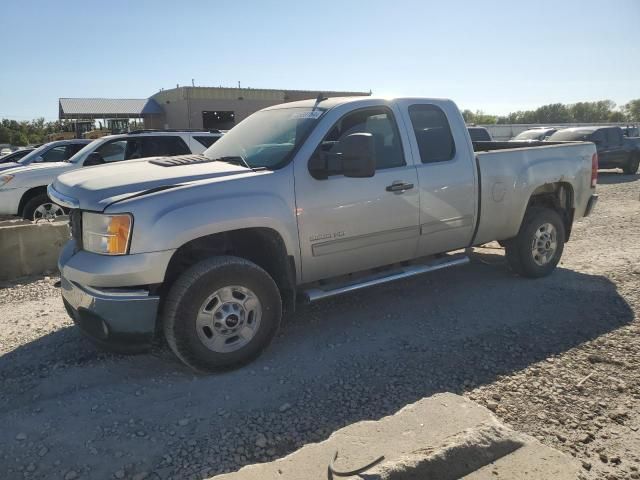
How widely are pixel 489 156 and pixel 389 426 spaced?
127 inches

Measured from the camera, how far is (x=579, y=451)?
276 centimetres

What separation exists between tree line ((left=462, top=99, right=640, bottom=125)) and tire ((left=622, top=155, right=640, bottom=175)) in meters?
67.9

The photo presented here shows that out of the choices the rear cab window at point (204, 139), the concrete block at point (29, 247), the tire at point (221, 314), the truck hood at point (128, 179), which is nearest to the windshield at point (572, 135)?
the rear cab window at point (204, 139)

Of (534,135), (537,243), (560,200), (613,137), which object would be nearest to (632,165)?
(613,137)

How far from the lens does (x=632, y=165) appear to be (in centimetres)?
1681

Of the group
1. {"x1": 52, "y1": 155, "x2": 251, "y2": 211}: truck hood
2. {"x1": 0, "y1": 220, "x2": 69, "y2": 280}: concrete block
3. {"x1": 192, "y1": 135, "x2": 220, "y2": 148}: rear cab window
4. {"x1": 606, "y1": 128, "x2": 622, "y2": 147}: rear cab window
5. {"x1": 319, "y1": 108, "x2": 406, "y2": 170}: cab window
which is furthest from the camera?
{"x1": 606, "y1": 128, "x2": 622, "y2": 147}: rear cab window

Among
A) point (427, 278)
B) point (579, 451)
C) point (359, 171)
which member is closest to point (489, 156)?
point (427, 278)

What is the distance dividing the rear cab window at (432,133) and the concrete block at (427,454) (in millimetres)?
2566

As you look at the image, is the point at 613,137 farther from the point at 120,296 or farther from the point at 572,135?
the point at 120,296

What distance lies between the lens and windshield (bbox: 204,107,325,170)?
4.08 metres

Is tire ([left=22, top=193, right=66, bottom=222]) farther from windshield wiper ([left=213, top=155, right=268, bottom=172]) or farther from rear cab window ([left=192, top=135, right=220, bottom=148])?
windshield wiper ([left=213, top=155, right=268, bottom=172])

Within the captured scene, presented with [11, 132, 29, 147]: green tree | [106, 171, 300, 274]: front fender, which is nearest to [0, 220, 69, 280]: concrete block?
[106, 171, 300, 274]: front fender

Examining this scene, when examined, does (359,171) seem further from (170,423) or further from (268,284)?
(170,423)

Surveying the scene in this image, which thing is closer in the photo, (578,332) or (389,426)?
(389,426)
